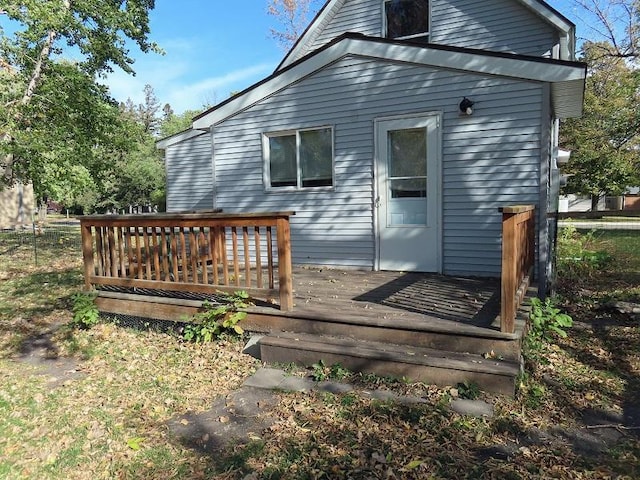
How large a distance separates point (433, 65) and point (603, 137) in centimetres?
1746

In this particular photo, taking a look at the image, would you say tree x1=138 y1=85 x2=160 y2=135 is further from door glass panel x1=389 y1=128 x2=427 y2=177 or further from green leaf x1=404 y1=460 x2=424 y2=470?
green leaf x1=404 y1=460 x2=424 y2=470

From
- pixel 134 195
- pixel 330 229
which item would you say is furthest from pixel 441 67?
pixel 134 195

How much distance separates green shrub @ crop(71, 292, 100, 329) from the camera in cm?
527

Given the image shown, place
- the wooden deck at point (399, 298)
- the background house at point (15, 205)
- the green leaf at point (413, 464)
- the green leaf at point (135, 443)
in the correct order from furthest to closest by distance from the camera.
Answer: the background house at point (15, 205), the wooden deck at point (399, 298), the green leaf at point (135, 443), the green leaf at point (413, 464)

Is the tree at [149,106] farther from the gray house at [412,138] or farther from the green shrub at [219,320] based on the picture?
the green shrub at [219,320]

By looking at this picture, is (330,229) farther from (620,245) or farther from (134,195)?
(134,195)

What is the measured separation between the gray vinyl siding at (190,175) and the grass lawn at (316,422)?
525 centimetres

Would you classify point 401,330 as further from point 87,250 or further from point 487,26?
point 487,26

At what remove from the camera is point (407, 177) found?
6.29m

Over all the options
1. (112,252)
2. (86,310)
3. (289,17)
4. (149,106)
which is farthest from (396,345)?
(149,106)

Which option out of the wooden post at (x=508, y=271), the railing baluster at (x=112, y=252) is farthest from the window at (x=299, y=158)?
the wooden post at (x=508, y=271)

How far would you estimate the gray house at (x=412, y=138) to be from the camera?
5.57 metres

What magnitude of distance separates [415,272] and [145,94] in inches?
2513

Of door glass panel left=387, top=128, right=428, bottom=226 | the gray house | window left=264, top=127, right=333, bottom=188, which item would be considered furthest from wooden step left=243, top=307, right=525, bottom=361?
window left=264, top=127, right=333, bottom=188
